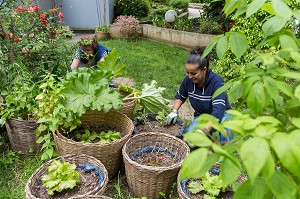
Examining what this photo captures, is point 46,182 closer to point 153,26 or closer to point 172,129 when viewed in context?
point 172,129

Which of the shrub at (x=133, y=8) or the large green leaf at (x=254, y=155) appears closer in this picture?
the large green leaf at (x=254, y=155)

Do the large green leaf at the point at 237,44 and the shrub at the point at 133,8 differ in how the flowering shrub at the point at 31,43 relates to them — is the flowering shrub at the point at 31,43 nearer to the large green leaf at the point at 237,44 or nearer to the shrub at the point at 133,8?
the large green leaf at the point at 237,44

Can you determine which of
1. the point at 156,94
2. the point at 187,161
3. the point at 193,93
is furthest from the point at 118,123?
the point at 187,161

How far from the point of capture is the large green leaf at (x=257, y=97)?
3.18 ft

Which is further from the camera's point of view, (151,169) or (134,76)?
(134,76)

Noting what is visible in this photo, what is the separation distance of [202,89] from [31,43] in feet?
6.39

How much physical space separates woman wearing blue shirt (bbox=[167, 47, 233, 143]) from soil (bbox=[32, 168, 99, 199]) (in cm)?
100

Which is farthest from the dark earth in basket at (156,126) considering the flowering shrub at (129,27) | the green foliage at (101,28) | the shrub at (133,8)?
the shrub at (133,8)

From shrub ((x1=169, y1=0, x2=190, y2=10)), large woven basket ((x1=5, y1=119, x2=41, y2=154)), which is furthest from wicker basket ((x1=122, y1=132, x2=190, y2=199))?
shrub ((x1=169, y1=0, x2=190, y2=10))

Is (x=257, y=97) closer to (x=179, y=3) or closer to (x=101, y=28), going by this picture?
(x=101, y=28)

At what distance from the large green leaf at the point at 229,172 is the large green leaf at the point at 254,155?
0.36ft

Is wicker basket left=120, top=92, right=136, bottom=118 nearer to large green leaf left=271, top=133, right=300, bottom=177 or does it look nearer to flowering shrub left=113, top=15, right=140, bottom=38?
large green leaf left=271, top=133, right=300, bottom=177

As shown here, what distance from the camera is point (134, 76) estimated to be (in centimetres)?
580

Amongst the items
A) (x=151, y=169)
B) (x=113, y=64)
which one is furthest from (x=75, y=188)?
(x=113, y=64)
